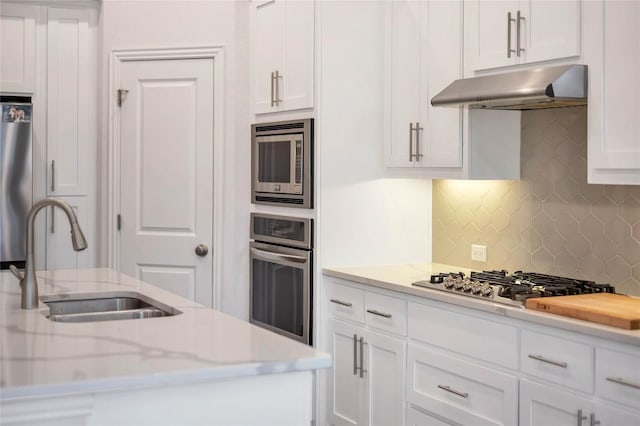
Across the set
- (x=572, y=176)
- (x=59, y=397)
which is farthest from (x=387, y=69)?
(x=59, y=397)

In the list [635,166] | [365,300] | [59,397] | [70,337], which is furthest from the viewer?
[365,300]

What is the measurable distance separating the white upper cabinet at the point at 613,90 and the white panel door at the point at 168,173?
264cm

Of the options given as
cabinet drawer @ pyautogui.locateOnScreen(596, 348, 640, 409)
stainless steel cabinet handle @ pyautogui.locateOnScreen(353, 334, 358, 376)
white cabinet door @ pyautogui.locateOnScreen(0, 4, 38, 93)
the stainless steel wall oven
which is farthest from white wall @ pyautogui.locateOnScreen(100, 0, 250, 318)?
cabinet drawer @ pyautogui.locateOnScreen(596, 348, 640, 409)

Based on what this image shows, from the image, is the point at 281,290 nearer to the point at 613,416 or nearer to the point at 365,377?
the point at 365,377

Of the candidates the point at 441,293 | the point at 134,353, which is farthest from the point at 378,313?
the point at 134,353

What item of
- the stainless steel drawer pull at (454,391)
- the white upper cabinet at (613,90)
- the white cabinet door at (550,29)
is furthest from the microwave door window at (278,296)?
the white upper cabinet at (613,90)

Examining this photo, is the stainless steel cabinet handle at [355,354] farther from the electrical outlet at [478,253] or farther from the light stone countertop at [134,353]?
the light stone countertop at [134,353]

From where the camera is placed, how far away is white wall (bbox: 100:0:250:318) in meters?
5.00

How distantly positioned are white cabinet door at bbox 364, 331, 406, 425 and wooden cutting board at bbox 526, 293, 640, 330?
2.83 feet

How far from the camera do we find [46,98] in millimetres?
5277

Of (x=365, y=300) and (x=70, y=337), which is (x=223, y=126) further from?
(x=70, y=337)

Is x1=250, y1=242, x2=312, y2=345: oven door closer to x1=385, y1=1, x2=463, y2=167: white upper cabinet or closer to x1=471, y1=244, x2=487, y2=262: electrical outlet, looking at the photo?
x1=385, y1=1, x2=463, y2=167: white upper cabinet

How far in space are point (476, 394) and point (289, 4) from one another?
224 centimetres

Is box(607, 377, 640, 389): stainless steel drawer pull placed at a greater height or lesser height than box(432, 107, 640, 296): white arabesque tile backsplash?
lesser
